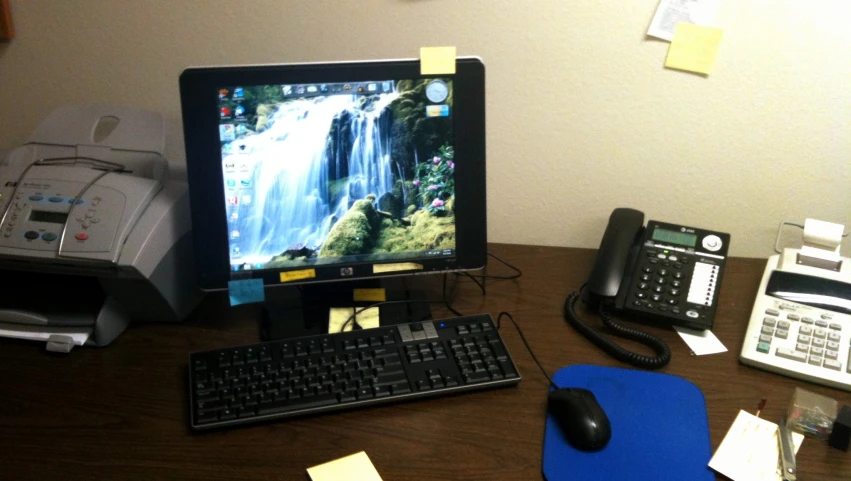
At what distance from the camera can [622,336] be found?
114cm

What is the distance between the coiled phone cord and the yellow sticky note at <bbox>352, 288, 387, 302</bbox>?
12.9 inches

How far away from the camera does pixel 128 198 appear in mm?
1061

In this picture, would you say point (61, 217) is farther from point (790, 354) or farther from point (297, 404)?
point (790, 354)

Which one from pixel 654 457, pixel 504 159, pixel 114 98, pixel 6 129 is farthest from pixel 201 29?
pixel 654 457

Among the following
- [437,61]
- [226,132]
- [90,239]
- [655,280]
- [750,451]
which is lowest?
[750,451]

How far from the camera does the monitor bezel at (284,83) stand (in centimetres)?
102

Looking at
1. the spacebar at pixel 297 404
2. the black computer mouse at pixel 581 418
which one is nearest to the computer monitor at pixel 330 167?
the spacebar at pixel 297 404

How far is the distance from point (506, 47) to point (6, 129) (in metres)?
1.09

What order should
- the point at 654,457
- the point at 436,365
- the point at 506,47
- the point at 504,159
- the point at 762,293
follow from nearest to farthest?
the point at 654,457
the point at 436,365
the point at 762,293
the point at 506,47
the point at 504,159

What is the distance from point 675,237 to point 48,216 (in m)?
1.05

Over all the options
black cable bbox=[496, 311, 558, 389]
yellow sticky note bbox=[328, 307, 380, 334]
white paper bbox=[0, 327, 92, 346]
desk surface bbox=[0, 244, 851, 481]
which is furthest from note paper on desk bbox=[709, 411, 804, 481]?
white paper bbox=[0, 327, 92, 346]

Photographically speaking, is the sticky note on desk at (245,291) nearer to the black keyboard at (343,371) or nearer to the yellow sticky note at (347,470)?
the black keyboard at (343,371)


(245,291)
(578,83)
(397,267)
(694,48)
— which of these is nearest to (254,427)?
(245,291)

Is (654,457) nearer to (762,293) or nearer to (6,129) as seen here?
(762,293)
